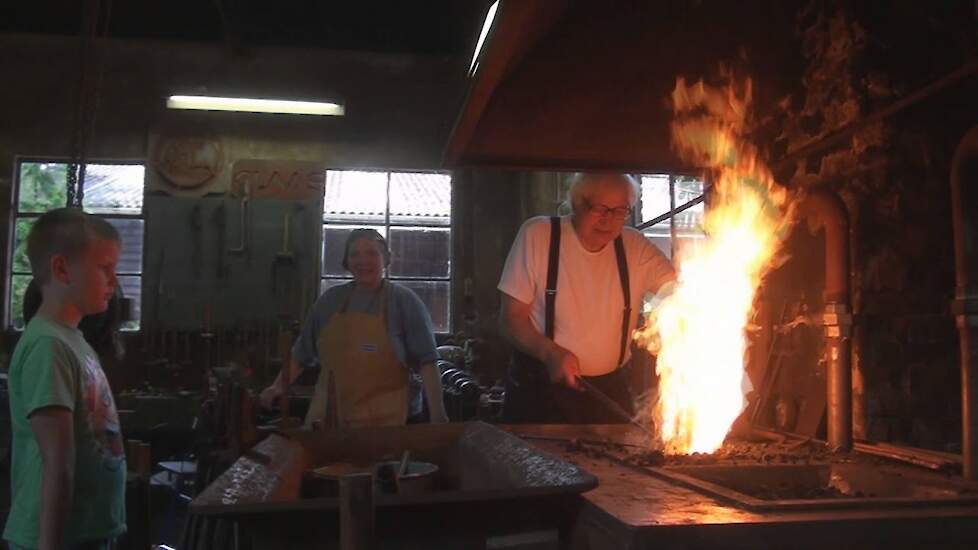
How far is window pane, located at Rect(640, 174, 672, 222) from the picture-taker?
19.2 feet

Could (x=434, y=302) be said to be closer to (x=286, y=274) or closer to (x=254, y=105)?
(x=286, y=274)

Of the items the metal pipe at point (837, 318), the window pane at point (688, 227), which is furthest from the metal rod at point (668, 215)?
the metal pipe at point (837, 318)

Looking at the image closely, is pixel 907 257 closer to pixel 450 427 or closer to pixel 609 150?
pixel 609 150

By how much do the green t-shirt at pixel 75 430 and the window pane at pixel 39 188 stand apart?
6545 mm

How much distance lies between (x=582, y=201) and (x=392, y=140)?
5.53 meters

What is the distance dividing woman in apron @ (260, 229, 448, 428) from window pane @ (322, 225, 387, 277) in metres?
4.17

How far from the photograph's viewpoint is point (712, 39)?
2.28m

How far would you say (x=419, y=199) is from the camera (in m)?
8.26

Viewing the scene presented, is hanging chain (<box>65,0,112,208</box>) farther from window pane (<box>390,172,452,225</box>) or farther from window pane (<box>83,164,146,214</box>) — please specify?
window pane (<box>390,172,452,225</box>)

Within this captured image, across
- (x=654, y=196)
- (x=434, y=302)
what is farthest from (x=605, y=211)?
(x=434, y=302)

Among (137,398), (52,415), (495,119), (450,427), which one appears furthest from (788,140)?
(137,398)

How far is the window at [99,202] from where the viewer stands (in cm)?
767

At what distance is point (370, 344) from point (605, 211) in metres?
1.47

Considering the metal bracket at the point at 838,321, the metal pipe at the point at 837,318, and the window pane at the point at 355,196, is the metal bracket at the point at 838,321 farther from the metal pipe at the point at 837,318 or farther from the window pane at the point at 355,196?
the window pane at the point at 355,196
